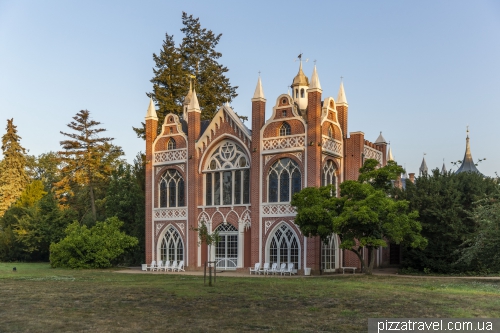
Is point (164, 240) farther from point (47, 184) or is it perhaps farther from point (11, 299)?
point (47, 184)

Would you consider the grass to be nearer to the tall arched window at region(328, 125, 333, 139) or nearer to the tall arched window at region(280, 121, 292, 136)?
the tall arched window at region(280, 121, 292, 136)

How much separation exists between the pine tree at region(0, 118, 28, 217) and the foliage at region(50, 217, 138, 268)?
28629mm

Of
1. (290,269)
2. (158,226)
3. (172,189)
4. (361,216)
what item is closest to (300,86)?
(172,189)

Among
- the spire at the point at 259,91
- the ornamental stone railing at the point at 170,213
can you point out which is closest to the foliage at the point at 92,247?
the ornamental stone railing at the point at 170,213

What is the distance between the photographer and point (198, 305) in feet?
49.6

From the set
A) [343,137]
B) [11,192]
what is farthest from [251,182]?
[11,192]

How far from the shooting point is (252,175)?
111 ft

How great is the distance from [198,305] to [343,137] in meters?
21.6

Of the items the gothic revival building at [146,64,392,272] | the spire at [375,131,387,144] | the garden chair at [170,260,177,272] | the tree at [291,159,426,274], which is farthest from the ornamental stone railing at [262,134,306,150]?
the garden chair at [170,260,177,272]

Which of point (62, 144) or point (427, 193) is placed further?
point (62, 144)

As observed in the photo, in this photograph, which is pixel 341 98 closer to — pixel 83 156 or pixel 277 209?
pixel 277 209

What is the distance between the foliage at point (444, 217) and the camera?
3044 cm

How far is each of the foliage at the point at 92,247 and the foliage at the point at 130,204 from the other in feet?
11.7

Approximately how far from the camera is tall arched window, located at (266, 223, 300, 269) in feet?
105
